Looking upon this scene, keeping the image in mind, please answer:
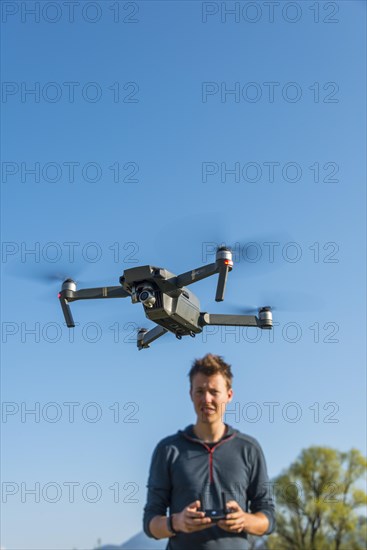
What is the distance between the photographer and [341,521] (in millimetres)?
36875

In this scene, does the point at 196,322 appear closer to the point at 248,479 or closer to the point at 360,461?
the point at 248,479

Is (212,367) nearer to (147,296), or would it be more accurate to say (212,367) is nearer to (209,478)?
(209,478)

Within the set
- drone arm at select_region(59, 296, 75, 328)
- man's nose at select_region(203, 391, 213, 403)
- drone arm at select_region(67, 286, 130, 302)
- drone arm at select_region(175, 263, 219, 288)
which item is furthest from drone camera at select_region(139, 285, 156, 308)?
man's nose at select_region(203, 391, 213, 403)

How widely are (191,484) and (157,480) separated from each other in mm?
184

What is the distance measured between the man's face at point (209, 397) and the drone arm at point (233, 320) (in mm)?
16902

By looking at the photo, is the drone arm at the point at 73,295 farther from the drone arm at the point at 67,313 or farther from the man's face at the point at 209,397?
the man's face at the point at 209,397

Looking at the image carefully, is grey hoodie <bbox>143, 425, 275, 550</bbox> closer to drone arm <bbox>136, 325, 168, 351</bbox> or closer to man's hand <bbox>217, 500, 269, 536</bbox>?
man's hand <bbox>217, 500, 269, 536</bbox>

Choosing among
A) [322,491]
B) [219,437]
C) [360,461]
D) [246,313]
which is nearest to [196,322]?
[246,313]

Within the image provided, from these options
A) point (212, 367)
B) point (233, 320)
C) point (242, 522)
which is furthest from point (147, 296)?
point (242, 522)

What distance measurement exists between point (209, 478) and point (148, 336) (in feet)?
63.4

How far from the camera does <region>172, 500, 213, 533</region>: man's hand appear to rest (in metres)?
3.06

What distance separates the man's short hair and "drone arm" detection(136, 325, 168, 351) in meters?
17.4

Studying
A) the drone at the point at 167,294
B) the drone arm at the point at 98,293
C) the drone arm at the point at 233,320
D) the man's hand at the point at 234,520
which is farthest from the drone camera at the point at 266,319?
the man's hand at the point at 234,520

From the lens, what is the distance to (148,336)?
22578 mm
